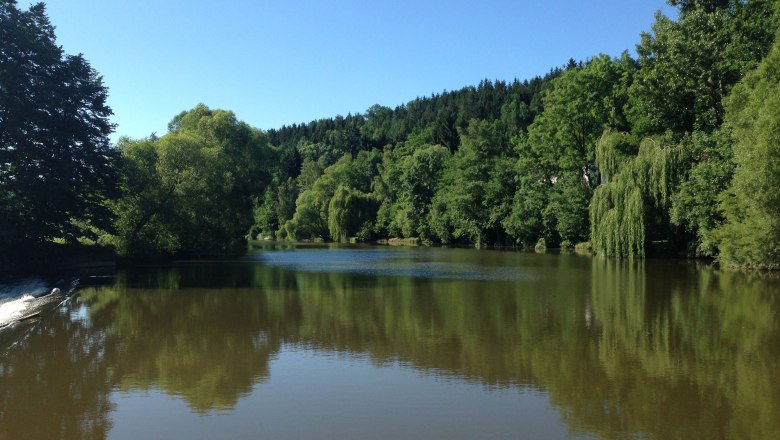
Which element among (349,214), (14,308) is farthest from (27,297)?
(349,214)

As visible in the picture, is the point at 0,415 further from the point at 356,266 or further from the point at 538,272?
the point at 356,266

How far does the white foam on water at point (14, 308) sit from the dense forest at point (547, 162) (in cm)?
906

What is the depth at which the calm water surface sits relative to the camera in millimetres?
7586

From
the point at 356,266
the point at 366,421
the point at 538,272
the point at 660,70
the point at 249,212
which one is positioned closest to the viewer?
the point at 366,421

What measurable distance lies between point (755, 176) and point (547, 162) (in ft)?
103

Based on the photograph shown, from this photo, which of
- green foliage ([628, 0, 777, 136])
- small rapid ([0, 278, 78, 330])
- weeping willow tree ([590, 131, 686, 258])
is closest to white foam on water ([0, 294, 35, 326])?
small rapid ([0, 278, 78, 330])

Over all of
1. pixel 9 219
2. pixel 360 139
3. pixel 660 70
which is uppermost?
pixel 360 139

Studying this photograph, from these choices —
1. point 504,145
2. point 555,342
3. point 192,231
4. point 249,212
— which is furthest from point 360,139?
point 555,342

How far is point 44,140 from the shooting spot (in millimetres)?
29328

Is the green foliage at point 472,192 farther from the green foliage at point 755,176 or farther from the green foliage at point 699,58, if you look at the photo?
the green foliage at point 755,176

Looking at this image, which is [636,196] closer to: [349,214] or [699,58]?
[699,58]

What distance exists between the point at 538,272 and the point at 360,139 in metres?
107

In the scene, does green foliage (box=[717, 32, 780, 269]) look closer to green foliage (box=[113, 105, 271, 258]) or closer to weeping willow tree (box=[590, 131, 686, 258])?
weeping willow tree (box=[590, 131, 686, 258])

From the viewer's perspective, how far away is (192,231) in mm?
40094
